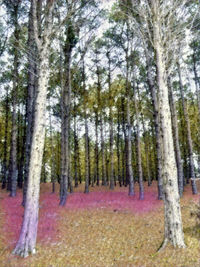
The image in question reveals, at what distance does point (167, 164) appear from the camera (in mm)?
5910

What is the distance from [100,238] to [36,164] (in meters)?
3.35

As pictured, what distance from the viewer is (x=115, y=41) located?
17.2 m

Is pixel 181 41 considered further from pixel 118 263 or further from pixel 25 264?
pixel 25 264

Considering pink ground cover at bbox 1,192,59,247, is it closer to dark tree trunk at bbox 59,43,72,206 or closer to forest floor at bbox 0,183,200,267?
forest floor at bbox 0,183,200,267

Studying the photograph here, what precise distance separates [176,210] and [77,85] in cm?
1695

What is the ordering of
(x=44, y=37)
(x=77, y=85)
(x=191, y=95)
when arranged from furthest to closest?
1. (x=191, y=95)
2. (x=77, y=85)
3. (x=44, y=37)

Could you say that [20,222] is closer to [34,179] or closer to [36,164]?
[34,179]

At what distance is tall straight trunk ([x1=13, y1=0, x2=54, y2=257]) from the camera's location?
574 cm

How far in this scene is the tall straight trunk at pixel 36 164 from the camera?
5737mm

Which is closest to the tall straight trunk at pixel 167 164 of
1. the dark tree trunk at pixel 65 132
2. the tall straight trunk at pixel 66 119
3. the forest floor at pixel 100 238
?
the forest floor at pixel 100 238

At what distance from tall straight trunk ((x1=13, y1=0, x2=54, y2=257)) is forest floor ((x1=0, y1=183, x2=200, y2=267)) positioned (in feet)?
1.29

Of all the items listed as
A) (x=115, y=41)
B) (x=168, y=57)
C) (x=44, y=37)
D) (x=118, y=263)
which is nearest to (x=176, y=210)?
(x=118, y=263)

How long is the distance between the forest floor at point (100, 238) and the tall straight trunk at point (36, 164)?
0.39 meters

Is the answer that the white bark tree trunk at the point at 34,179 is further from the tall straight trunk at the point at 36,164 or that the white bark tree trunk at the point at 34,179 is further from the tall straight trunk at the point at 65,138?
the tall straight trunk at the point at 65,138
